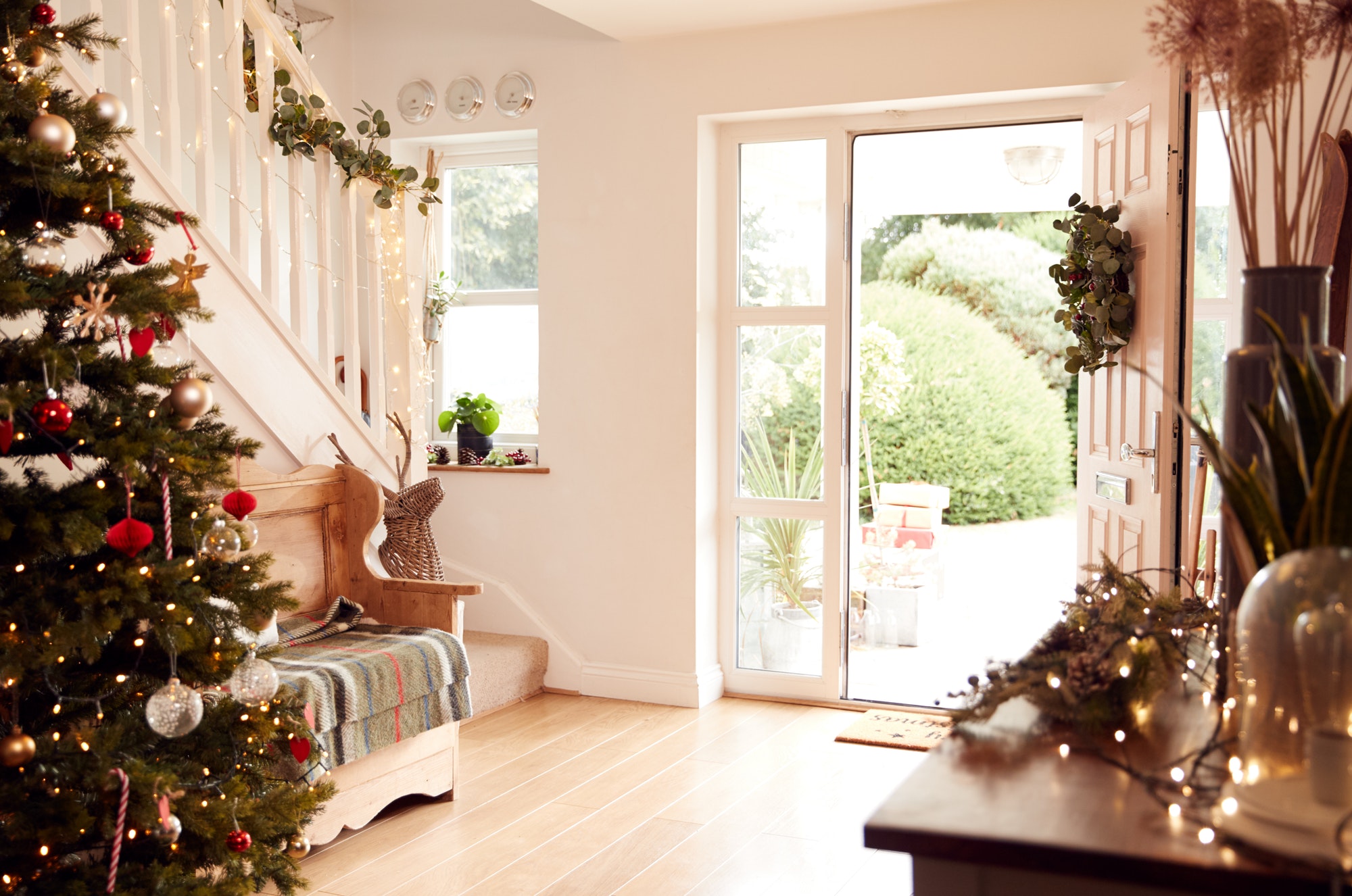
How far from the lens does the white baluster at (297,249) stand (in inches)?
139

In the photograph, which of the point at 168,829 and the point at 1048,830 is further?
the point at 168,829

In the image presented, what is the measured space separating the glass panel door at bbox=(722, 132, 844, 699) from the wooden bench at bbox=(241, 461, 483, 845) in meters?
1.38

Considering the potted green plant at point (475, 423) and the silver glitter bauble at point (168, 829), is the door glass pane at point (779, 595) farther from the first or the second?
the silver glitter bauble at point (168, 829)

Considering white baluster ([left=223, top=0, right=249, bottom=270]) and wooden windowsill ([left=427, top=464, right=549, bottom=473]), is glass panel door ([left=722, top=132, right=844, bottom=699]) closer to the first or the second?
wooden windowsill ([left=427, top=464, right=549, bottom=473])

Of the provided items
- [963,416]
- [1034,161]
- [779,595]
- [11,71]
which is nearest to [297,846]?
[11,71]

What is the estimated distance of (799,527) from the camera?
4.49m

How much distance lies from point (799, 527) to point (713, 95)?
A: 171cm

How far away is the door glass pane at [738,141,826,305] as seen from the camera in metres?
4.40

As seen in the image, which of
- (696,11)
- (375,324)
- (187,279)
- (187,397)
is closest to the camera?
(187,397)

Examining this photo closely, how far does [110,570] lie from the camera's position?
2000 mm

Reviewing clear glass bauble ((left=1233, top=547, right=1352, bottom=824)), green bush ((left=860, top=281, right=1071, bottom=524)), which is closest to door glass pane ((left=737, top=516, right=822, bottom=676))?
clear glass bauble ((left=1233, top=547, right=1352, bottom=824))

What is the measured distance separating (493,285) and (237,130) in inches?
73.7

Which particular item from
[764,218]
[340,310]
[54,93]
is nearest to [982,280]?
[764,218]

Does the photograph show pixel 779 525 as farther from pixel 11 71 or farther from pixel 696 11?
pixel 11 71
